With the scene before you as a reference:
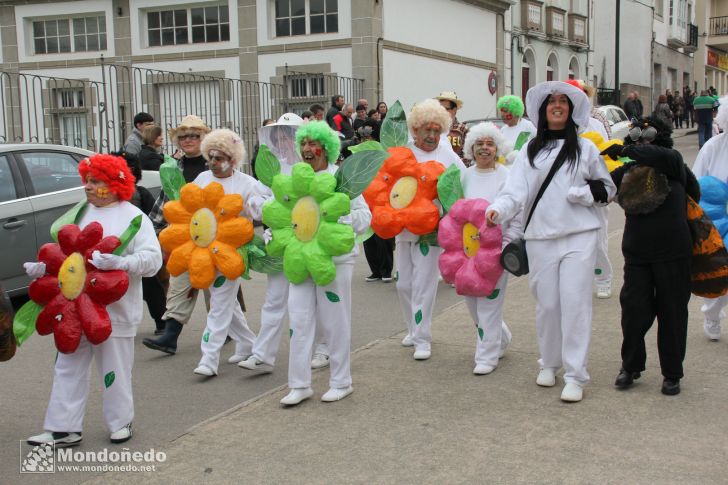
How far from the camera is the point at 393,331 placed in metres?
7.00

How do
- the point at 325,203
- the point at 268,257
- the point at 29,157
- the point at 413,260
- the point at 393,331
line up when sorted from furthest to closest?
the point at 29,157
the point at 393,331
the point at 413,260
the point at 268,257
the point at 325,203

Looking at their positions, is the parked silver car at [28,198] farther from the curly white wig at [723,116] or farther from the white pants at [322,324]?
the curly white wig at [723,116]

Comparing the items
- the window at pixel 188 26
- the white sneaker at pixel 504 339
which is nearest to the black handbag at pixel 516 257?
the white sneaker at pixel 504 339

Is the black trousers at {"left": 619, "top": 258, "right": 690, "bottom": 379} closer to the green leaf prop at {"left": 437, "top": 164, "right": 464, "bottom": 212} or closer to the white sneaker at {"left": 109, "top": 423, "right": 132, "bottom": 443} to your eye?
the green leaf prop at {"left": 437, "top": 164, "right": 464, "bottom": 212}

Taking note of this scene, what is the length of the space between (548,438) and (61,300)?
2669 mm

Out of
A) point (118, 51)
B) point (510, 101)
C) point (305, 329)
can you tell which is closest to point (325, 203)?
point (305, 329)

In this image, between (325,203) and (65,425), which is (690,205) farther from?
(65,425)

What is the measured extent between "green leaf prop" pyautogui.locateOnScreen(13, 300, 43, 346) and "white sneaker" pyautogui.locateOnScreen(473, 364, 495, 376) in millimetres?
2776

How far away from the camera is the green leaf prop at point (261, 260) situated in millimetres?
5688

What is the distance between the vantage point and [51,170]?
8.45m

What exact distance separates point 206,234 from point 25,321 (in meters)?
1.51

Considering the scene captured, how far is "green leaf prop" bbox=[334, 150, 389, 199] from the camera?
16.9 ft

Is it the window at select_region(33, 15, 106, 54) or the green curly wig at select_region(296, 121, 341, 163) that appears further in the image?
the window at select_region(33, 15, 106, 54)

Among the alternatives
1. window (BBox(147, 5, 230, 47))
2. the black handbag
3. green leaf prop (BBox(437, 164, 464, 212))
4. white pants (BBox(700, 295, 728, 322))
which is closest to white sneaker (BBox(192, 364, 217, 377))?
green leaf prop (BBox(437, 164, 464, 212))
